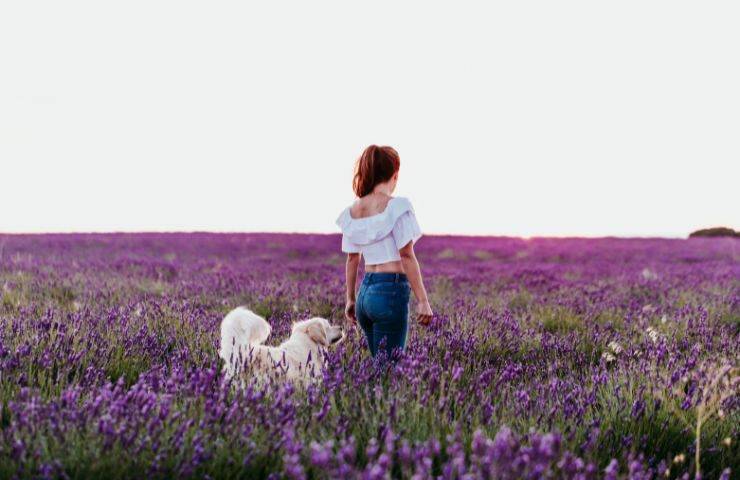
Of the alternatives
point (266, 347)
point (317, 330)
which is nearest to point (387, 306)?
point (317, 330)

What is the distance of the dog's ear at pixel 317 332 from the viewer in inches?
146

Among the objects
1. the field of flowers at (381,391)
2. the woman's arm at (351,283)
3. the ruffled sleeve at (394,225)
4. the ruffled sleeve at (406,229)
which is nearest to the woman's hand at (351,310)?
the woman's arm at (351,283)

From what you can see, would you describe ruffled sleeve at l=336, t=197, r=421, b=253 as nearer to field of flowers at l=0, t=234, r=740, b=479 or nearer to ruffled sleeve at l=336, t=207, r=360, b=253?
ruffled sleeve at l=336, t=207, r=360, b=253

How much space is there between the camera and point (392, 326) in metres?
3.61

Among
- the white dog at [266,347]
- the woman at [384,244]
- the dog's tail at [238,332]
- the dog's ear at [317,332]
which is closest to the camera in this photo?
the white dog at [266,347]

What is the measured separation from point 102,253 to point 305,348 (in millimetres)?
12273

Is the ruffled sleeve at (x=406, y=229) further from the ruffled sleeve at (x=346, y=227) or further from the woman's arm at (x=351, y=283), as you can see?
the woman's arm at (x=351, y=283)

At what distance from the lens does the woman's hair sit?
11.8ft

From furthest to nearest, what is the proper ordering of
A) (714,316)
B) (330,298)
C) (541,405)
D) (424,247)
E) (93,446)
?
(424,247) < (330,298) < (714,316) < (541,405) < (93,446)

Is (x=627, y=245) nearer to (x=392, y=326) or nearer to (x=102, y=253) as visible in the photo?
(x=102, y=253)

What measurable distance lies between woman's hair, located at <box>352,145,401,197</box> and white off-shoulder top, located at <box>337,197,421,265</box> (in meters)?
0.17

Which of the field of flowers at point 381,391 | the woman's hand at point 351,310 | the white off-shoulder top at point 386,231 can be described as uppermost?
the white off-shoulder top at point 386,231

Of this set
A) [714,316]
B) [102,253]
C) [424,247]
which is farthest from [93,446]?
[424,247]

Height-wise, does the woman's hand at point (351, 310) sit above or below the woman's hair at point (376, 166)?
below
